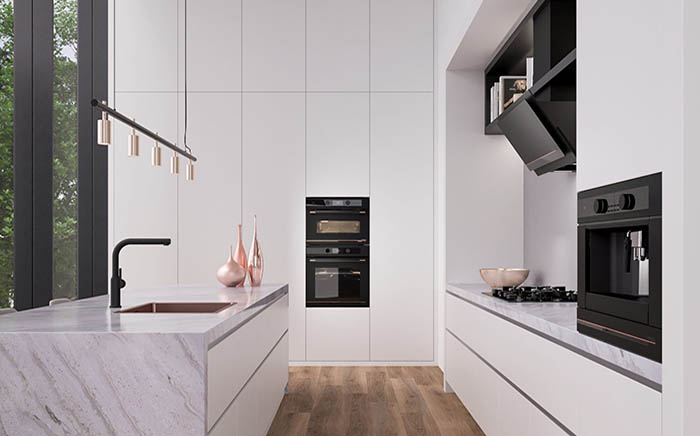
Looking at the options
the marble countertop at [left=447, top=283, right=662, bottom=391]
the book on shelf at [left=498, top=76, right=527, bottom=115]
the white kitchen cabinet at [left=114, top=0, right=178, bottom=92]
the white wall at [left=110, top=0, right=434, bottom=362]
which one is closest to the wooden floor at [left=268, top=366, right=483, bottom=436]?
the white wall at [left=110, top=0, right=434, bottom=362]

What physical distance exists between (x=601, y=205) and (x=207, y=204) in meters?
4.12

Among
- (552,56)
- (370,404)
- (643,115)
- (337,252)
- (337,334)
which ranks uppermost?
(552,56)

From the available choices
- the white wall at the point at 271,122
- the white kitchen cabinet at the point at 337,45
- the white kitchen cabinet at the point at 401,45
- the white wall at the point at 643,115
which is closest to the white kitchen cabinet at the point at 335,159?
the white wall at the point at 271,122

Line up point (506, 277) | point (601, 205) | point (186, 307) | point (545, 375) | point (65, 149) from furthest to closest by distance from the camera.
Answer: point (506, 277) → point (65, 149) → point (186, 307) → point (545, 375) → point (601, 205)

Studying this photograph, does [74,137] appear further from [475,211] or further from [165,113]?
[475,211]

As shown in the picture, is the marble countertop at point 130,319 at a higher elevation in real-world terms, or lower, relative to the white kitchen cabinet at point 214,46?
lower

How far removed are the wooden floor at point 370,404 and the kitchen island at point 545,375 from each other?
0.67 ft

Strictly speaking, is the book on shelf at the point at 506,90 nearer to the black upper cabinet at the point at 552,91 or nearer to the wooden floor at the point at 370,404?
the black upper cabinet at the point at 552,91

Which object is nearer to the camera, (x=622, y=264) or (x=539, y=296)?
(x=622, y=264)

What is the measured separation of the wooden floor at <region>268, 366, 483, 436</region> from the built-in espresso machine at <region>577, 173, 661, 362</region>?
1846mm

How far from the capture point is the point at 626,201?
5.07 feet

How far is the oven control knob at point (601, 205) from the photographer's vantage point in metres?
1.70

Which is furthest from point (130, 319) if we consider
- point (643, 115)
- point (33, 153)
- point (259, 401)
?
point (643, 115)

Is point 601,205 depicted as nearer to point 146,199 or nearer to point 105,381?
point 105,381
